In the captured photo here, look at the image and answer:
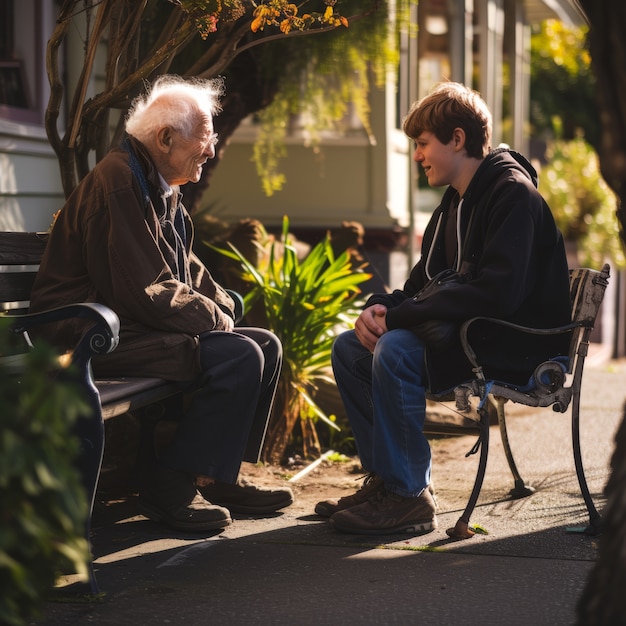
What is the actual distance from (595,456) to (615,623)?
364 cm

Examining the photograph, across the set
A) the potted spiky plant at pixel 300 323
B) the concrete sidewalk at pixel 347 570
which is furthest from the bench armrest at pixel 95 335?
the potted spiky plant at pixel 300 323

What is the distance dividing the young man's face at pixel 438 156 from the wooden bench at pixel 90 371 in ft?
4.21

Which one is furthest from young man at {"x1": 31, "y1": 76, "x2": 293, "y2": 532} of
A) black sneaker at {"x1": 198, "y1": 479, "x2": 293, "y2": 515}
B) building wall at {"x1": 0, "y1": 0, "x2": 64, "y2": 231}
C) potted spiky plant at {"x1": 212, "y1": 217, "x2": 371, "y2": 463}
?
building wall at {"x1": 0, "y1": 0, "x2": 64, "y2": 231}

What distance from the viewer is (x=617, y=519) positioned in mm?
2219

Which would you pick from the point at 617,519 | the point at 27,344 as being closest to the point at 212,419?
the point at 27,344

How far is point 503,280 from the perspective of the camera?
12.7 ft

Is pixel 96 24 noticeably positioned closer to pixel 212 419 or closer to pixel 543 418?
pixel 212 419

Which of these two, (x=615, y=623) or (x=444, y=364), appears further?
(x=444, y=364)

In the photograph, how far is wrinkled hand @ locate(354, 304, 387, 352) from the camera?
4.20m

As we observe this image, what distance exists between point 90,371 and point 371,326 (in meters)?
1.24

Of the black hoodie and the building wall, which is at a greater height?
the building wall

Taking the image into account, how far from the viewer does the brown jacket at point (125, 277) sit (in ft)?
12.7

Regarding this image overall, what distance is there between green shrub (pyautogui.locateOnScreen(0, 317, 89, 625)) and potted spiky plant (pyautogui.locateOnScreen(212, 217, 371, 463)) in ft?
11.0

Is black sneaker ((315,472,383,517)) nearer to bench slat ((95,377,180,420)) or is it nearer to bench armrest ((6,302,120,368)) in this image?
bench slat ((95,377,180,420))
